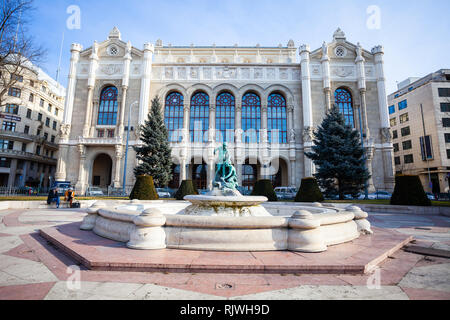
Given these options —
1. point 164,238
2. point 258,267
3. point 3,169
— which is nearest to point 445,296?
point 258,267

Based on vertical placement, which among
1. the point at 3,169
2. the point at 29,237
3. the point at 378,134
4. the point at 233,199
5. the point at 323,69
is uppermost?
the point at 323,69

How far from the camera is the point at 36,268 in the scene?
143 inches

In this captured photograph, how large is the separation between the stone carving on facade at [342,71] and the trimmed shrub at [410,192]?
80.9ft

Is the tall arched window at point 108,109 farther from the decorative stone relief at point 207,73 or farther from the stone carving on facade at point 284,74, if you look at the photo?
the stone carving on facade at point 284,74

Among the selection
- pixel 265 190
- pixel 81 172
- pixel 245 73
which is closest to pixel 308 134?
pixel 245 73

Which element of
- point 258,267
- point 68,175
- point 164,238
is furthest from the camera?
point 68,175

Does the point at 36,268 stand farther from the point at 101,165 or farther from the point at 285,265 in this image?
the point at 101,165

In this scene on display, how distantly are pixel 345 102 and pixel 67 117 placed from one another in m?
41.6


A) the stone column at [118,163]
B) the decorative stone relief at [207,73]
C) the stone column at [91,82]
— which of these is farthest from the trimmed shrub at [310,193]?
the stone column at [91,82]

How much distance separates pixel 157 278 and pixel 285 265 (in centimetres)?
201

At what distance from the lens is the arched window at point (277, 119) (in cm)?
3306

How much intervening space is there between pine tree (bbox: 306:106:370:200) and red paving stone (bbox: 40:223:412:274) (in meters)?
17.5

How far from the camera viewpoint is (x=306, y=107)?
31812 mm
